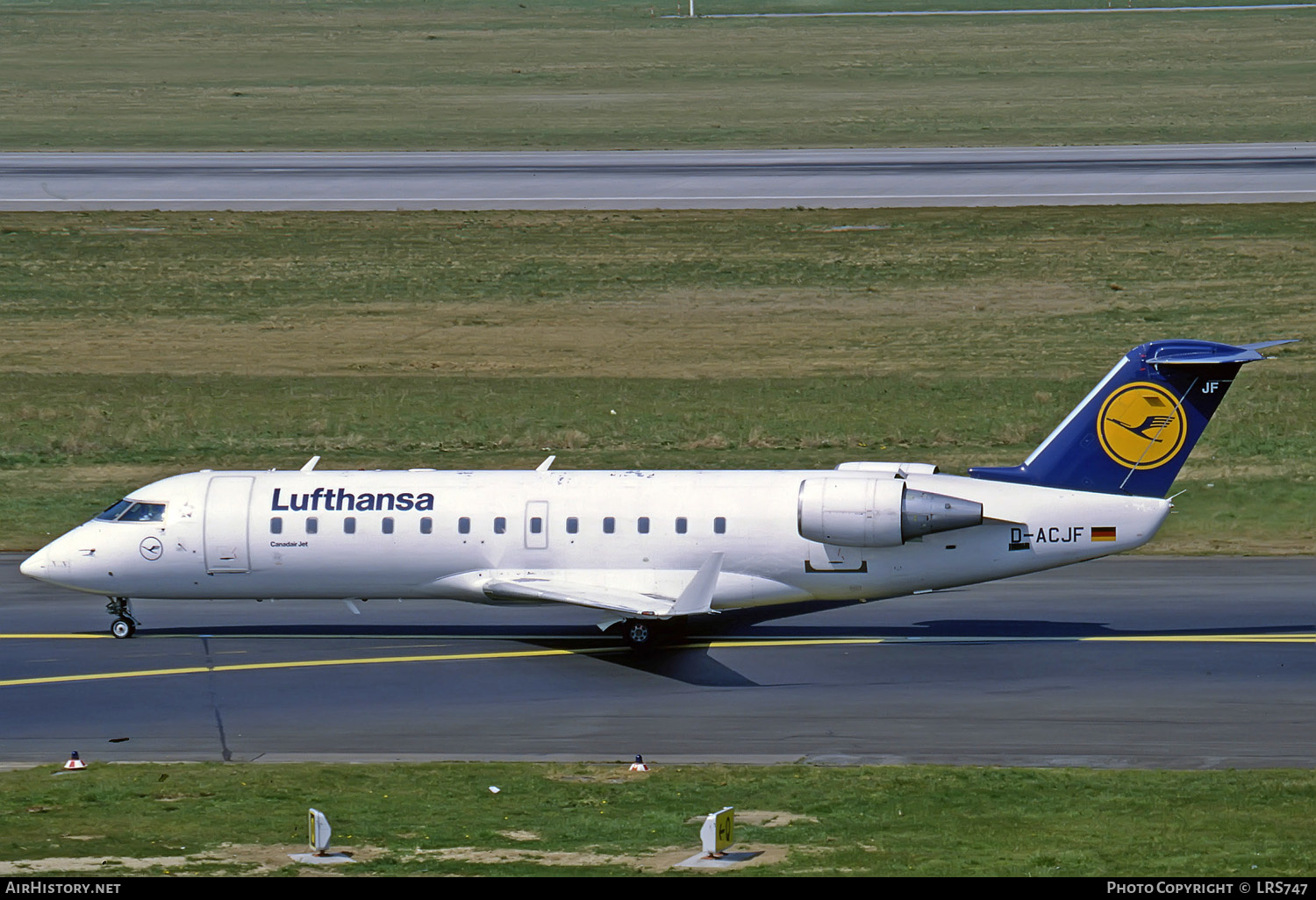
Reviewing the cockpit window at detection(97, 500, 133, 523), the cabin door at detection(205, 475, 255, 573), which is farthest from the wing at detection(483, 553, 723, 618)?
the cockpit window at detection(97, 500, 133, 523)

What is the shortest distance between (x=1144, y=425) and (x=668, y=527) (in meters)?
9.06

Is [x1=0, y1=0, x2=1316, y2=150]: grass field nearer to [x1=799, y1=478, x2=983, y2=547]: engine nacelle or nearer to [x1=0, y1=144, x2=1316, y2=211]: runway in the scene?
[x1=0, y1=144, x2=1316, y2=211]: runway

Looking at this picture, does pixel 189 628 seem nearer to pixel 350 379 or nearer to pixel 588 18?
pixel 350 379

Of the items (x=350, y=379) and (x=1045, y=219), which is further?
(x=1045, y=219)

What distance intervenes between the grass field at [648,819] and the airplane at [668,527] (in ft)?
23.8

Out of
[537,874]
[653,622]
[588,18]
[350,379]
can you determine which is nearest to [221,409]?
[350,379]

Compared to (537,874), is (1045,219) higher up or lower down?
higher up

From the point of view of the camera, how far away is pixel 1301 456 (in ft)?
157

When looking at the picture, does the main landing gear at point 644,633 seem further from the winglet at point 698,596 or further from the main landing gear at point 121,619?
the main landing gear at point 121,619

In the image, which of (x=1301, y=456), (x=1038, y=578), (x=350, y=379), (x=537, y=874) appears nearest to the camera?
(x=537, y=874)

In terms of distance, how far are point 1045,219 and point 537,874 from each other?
187ft

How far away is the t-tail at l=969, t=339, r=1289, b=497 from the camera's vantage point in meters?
31.6

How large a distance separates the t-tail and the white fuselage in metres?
0.46

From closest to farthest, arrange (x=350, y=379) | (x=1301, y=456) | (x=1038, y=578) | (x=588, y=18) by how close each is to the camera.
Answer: (x=1038, y=578)
(x=1301, y=456)
(x=350, y=379)
(x=588, y=18)
